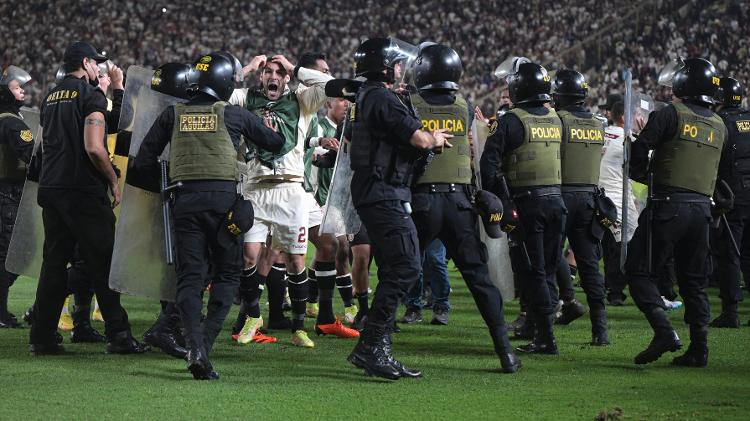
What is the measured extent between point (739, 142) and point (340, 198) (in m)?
4.34

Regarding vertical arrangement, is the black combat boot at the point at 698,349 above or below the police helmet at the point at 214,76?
below

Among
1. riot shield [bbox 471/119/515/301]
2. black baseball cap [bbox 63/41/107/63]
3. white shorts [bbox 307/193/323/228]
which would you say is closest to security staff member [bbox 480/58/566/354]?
riot shield [bbox 471/119/515/301]

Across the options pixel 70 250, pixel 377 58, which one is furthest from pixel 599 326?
pixel 70 250

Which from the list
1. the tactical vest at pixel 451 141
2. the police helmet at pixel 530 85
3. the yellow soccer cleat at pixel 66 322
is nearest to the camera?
the tactical vest at pixel 451 141

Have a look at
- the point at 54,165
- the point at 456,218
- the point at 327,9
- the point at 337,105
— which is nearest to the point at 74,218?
the point at 54,165

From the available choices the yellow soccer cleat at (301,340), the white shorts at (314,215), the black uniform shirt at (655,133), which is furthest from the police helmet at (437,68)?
the white shorts at (314,215)

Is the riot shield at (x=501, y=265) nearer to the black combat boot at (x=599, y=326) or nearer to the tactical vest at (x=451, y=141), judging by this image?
the black combat boot at (x=599, y=326)

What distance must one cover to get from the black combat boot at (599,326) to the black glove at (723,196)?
45.5 inches

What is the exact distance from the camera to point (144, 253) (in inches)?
265

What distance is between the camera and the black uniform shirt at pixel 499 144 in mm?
6938

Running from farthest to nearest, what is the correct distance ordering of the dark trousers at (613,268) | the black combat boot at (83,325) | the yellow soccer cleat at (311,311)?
the dark trousers at (613,268)
the yellow soccer cleat at (311,311)
the black combat boot at (83,325)

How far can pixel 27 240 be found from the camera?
7844 mm

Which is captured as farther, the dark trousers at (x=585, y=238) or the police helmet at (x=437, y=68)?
the dark trousers at (x=585, y=238)

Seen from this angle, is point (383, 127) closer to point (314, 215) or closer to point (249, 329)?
point (249, 329)
